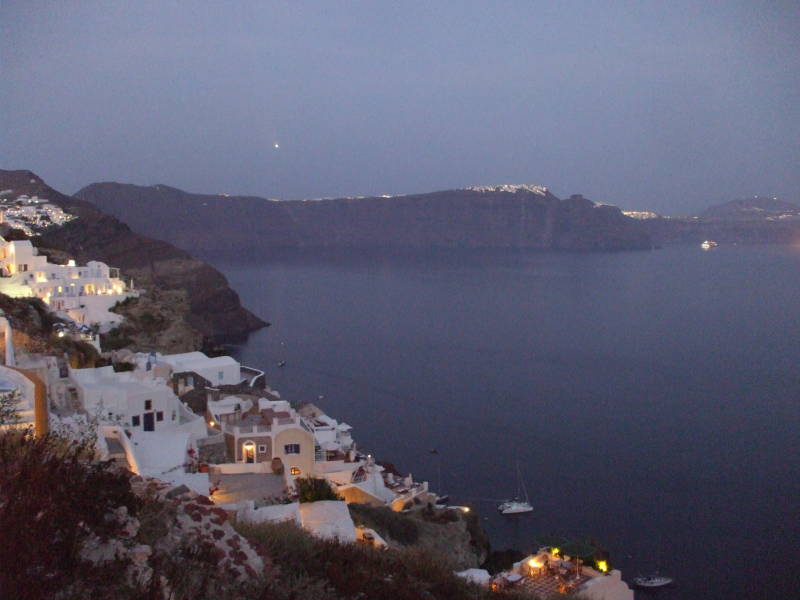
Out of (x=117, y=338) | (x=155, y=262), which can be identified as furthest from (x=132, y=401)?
(x=155, y=262)

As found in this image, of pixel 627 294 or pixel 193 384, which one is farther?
pixel 627 294

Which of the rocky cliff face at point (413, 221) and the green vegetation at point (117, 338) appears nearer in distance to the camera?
the green vegetation at point (117, 338)

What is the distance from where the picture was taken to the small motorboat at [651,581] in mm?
11359

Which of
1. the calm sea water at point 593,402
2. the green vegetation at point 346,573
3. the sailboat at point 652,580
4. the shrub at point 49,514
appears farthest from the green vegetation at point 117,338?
the shrub at point 49,514

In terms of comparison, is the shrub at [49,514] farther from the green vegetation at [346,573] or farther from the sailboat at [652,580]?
the sailboat at [652,580]

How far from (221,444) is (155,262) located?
2840cm

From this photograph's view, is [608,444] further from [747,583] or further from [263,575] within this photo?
[263,575]

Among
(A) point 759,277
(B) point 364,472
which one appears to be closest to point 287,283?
(A) point 759,277

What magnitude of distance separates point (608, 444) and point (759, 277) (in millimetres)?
50746

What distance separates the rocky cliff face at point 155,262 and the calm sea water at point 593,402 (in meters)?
2.69

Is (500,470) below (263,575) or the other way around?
below

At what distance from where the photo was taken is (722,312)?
138 ft

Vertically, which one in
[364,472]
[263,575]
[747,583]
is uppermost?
[263,575]

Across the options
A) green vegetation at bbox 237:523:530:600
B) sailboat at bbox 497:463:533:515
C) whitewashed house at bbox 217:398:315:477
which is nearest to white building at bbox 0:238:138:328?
whitewashed house at bbox 217:398:315:477
